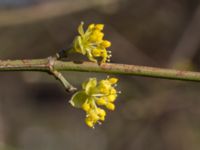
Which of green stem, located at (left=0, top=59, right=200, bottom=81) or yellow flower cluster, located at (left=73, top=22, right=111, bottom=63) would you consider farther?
yellow flower cluster, located at (left=73, top=22, right=111, bottom=63)

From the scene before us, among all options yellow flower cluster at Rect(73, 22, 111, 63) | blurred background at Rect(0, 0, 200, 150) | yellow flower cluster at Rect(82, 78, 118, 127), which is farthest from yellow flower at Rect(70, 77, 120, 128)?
blurred background at Rect(0, 0, 200, 150)

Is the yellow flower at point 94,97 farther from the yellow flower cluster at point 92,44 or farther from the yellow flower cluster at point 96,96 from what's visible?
the yellow flower cluster at point 92,44

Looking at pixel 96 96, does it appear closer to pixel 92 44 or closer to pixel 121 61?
pixel 92 44

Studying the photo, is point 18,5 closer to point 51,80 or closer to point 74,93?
point 51,80

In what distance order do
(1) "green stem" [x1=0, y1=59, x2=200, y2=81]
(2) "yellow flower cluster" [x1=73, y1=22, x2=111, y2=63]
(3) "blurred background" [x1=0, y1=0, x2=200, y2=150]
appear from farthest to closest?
(3) "blurred background" [x1=0, y1=0, x2=200, y2=150]
(2) "yellow flower cluster" [x1=73, y1=22, x2=111, y2=63]
(1) "green stem" [x1=0, y1=59, x2=200, y2=81]

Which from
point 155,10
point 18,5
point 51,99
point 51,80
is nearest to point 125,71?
point 51,80

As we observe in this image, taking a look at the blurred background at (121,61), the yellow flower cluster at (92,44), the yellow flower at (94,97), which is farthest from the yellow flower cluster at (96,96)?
the blurred background at (121,61)

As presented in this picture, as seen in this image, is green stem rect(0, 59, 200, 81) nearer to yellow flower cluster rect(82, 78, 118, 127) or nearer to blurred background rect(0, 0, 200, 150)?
yellow flower cluster rect(82, 78, 118, 127)
